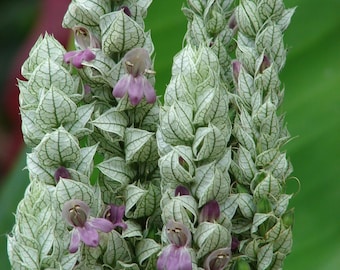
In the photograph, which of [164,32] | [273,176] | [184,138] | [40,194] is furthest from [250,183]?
[164,32]

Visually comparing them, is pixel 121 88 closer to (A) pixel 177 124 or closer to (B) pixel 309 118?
(A) pixel 177 124

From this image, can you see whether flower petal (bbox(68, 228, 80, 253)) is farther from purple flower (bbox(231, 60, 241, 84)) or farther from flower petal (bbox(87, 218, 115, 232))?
purple flower (bbox(231, 60, 241, 84))

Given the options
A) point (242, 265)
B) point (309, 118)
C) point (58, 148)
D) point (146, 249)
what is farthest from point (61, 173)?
point (309, 118)

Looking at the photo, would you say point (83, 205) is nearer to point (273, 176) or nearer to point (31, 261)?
point (31, 261)

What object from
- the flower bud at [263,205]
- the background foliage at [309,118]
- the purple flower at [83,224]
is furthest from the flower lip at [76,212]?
the background foliage at [309,118]

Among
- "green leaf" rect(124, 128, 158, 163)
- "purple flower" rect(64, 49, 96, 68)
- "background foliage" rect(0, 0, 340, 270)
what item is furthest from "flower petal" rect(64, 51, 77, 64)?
"background foliage" rect(0, 0, 340, 270)
